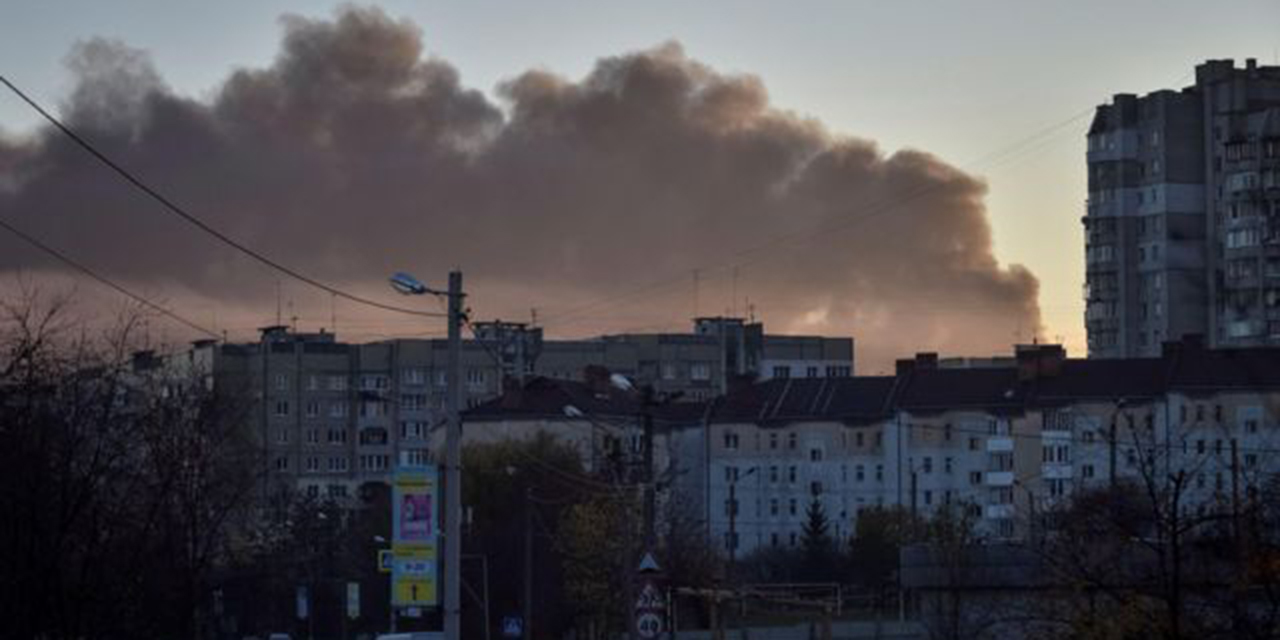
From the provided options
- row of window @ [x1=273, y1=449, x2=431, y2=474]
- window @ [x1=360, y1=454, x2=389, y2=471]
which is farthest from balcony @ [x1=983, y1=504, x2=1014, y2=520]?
window @ [x1=360, y1=454, x2=389, y2=471]

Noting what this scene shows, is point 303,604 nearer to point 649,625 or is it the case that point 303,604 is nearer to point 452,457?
point 452,457

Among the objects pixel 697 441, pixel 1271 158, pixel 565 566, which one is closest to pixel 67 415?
pixel 565 566

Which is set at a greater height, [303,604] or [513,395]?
[513,395]

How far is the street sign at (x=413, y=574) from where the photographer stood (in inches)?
1720

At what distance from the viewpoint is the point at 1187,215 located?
16525 cm

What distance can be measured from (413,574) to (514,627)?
28165mm

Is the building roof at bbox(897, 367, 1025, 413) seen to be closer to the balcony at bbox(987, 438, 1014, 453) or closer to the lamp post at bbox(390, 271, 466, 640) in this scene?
the balcony at bbox(987, 438, 1014, 453)

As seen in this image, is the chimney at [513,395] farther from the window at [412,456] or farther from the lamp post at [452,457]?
the lamp post at [452,457]

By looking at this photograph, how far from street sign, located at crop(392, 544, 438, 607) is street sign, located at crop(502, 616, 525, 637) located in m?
27.6

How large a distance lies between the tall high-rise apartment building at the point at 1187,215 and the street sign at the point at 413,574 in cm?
12053

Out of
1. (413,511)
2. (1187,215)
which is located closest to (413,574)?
(413,511)

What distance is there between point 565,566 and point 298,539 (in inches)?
1289

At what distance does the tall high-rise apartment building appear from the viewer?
15862cm

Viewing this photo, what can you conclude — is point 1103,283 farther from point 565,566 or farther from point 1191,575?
point 1191,575
